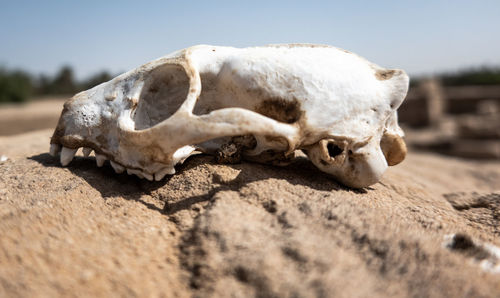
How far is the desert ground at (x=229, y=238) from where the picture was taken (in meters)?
1.44

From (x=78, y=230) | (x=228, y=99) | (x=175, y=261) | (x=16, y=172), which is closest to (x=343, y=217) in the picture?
(x=175, y=261)

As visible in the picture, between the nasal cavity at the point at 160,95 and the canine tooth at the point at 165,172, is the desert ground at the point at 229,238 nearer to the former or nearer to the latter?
Result: the canine tooth at the point at 165,172

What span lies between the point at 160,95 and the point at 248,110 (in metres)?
0.68

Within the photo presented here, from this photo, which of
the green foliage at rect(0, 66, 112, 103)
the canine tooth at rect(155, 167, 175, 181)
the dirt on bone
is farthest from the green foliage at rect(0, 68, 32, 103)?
the dirt on bone

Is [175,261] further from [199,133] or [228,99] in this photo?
[228,99]

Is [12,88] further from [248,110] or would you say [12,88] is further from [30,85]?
[248,110]

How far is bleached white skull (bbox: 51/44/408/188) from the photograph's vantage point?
2012mm

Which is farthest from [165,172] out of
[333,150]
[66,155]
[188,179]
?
[333,150]

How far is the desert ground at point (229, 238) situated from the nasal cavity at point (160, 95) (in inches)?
14.1

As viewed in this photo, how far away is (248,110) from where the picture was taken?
201 centimetres

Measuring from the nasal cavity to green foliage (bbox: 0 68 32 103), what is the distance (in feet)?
68.4

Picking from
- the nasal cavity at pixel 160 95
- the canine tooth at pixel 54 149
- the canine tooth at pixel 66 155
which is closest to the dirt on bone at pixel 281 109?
the nasal cavity at pixel 160 95

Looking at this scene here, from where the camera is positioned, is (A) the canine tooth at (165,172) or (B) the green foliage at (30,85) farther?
(B) the green foliage at (30,85)

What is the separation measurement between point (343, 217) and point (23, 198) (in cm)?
165
